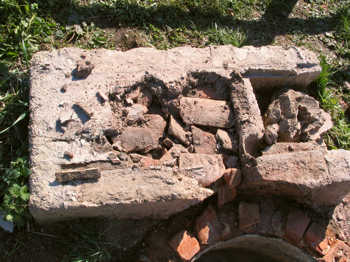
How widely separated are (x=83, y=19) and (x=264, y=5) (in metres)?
2.12

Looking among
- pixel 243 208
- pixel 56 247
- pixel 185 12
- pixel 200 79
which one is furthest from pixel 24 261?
pixel 185 12

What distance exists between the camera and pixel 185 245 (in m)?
2.49

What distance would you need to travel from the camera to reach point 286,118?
2709 millimetres

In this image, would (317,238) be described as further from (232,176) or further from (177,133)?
(177,133)

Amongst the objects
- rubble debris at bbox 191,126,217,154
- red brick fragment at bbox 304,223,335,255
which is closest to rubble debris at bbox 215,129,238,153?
rubble debris at bbox 191,126,217,154

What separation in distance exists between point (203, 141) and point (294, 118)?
2.39ft

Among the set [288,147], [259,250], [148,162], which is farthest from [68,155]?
[259,250]

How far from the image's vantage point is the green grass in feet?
8.01

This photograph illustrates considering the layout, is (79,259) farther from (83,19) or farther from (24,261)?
(83,19)

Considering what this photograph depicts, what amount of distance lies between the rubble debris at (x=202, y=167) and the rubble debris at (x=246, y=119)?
0.21m

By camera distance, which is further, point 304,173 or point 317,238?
point 317,238

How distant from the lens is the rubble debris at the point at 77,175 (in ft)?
7.05

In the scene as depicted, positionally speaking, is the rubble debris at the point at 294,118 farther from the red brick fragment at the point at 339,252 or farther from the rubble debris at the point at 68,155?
the rubble debris at the point at 68,155

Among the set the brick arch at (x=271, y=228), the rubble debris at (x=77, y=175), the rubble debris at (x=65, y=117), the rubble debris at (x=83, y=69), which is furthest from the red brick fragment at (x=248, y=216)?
the rubble debris at (x=83, y=69)
